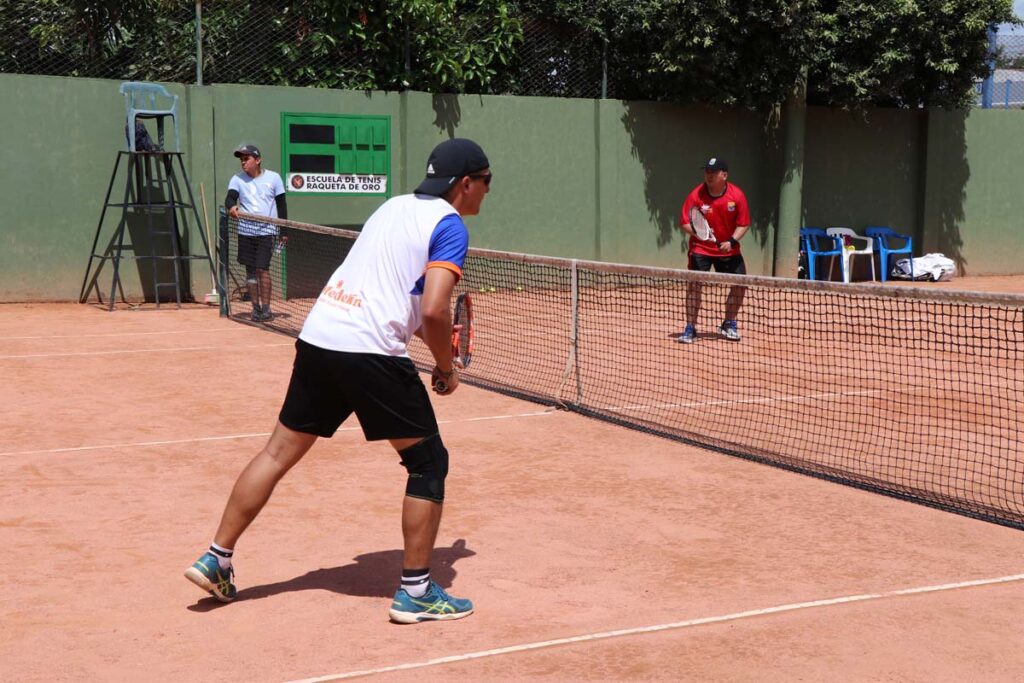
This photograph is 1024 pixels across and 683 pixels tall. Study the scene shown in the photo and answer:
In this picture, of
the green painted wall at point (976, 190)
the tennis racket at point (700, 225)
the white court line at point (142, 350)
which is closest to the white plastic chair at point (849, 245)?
the green painted wall at point (976, 190)

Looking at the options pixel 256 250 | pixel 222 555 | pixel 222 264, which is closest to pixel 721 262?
pixel 256 250

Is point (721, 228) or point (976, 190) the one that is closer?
point (721, 228)

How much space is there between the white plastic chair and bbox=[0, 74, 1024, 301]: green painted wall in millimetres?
336

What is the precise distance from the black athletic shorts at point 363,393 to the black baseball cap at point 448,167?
2.11 ft

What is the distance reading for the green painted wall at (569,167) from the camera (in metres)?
15.1

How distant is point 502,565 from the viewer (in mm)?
5508

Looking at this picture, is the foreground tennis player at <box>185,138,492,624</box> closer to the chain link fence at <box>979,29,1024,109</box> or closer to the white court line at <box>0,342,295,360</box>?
the white court line at <box>0,342,295,360</box>

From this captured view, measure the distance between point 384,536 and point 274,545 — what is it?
0.50m

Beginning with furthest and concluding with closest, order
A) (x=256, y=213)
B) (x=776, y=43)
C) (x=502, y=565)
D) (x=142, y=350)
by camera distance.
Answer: (x=776, y=43) < (x=256, y=213) < (x=142, y=350) < (x=502, y=565)

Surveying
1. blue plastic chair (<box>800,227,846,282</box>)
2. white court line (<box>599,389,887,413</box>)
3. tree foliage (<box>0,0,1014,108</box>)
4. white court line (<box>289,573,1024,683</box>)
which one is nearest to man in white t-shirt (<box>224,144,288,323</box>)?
tree foliage (<box>0,0,1014,108</box>)

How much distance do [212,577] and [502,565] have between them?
1258 millimetres

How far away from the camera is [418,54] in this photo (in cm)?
1719

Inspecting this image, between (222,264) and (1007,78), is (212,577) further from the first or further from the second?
(1007,78)

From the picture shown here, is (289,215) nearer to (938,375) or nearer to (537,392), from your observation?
(537,392)
